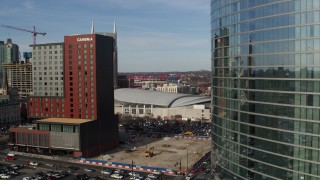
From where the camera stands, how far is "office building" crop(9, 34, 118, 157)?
86.9 metres

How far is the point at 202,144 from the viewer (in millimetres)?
104000

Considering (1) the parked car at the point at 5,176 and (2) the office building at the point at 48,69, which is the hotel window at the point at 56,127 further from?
(1) the parked car at the point at 5,176

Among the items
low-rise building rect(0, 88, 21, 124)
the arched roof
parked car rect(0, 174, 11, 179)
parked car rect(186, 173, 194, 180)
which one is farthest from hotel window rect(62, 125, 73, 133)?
the arched roof

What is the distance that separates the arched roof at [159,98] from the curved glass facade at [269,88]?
117m

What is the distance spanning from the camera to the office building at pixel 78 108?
86.9 m

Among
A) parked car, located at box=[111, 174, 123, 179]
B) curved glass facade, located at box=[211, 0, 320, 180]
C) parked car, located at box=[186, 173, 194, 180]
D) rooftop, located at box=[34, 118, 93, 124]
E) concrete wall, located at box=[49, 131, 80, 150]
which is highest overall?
curved glass facade, located at box=[211, 0, 320, 180]

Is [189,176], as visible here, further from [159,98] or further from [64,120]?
[159,98]

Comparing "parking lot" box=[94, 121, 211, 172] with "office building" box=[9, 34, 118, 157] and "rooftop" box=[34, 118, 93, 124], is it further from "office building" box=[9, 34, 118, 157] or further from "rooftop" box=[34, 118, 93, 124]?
"rooftop" box=[34, 118, 93, 124]

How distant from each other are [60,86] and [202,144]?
4291cm

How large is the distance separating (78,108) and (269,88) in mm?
64205

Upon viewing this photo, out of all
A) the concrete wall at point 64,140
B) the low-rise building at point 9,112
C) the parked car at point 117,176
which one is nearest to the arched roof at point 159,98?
the low-rise building at point 9,112

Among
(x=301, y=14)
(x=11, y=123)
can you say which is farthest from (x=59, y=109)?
(x=301, y=14)

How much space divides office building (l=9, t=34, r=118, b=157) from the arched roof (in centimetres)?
7005

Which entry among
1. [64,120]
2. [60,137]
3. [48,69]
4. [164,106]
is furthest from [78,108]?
[164,106]
